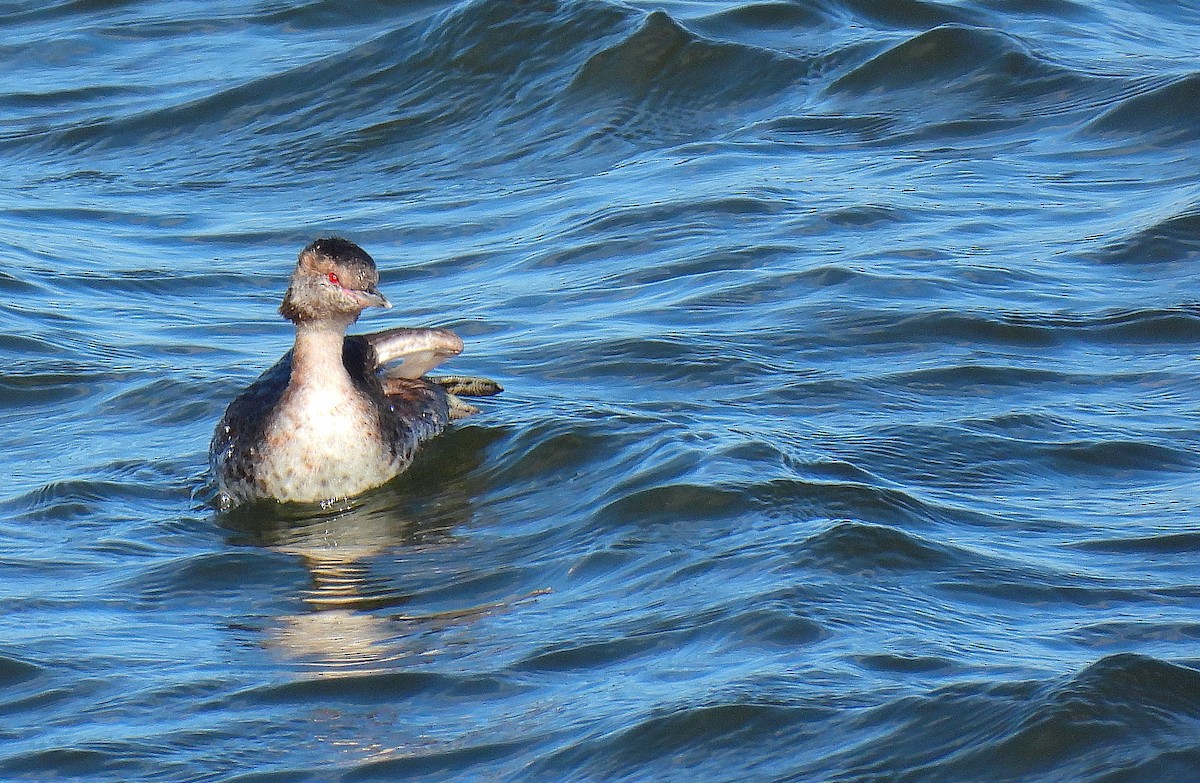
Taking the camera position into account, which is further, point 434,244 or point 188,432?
point 434,244

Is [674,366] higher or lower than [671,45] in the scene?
lower

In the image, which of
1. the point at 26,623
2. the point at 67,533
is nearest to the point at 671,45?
the point at 67,533

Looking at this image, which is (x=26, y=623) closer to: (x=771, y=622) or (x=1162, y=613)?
(x=771, y=622)

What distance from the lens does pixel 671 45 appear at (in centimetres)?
1408

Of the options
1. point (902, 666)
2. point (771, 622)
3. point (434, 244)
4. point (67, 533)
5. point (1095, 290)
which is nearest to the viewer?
point (902, 666)

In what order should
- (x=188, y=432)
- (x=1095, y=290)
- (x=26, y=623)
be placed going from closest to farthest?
(x=26, y=623) < (x=188, y=432) < (x=1095, y=290)

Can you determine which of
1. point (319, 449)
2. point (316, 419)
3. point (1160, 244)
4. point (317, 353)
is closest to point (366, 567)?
point (319, 449)

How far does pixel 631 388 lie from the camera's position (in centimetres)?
949

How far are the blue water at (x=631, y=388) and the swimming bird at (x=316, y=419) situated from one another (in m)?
0.14

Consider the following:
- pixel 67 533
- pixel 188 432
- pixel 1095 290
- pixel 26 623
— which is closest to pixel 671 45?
pixel 1095 290

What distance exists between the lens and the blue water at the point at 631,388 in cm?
605

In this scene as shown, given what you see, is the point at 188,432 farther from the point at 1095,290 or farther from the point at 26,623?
the point at 1095,290

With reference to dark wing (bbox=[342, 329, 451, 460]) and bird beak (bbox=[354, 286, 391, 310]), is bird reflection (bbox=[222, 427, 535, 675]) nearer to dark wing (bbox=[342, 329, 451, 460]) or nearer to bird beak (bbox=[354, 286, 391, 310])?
dark wing (bbox=[342, 329, 451, 460])

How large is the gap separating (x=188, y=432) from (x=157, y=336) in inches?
58.4
